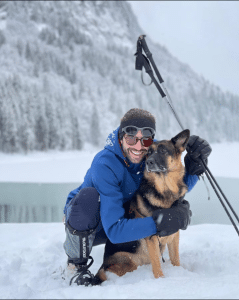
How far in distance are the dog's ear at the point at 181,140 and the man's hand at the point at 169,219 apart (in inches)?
26.5

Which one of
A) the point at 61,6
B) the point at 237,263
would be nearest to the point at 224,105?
the point at 237,263

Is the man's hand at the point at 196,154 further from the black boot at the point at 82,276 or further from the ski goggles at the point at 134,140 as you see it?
the black boot at the point at 82,276

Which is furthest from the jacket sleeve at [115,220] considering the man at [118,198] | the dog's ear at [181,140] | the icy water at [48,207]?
the icy water at [48,207]

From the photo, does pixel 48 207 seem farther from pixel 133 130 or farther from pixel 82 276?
pixel 133 130

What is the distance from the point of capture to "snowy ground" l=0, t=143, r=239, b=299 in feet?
5.07

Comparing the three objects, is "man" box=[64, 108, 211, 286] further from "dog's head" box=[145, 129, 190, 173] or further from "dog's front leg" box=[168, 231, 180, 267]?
"dog's front leg" box=[168, 231, 180, 267]

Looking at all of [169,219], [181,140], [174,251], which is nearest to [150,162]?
[181,140]

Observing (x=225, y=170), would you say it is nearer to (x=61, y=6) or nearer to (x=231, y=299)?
(x=231, y=299)

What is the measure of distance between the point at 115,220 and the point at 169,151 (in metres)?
0.95

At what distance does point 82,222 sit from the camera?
231cm

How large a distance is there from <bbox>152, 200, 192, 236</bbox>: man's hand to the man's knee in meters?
0.59

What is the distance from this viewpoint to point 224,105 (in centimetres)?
7169

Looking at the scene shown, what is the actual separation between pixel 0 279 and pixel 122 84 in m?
80.1

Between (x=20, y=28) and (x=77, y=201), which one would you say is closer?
(x=77, y=201)
